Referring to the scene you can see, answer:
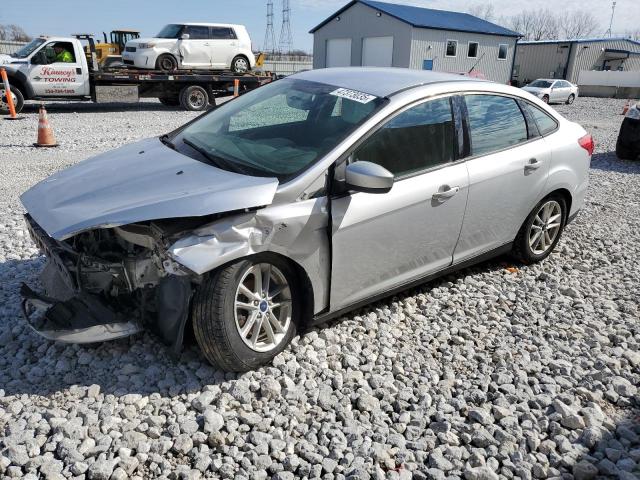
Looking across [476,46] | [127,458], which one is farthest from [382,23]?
[127,458]

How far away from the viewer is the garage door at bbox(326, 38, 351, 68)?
118 feet

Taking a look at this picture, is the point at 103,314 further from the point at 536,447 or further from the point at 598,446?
the point at 598,446

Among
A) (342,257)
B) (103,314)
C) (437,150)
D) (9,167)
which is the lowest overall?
(9,167)

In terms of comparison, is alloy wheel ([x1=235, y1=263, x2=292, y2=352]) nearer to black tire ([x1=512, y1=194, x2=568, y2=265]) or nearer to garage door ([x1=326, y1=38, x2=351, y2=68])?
black tire ([x1=512, y1=194, x2=568, y2=265])

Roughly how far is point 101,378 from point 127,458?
0.69 metres

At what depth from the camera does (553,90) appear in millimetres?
26500

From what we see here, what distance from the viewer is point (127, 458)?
242 centimetres

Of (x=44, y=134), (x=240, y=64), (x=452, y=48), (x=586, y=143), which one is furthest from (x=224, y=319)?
(x=452, y=48)

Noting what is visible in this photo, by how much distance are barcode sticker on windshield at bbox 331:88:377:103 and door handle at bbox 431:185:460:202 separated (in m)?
0.76

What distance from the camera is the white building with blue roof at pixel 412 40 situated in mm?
32344

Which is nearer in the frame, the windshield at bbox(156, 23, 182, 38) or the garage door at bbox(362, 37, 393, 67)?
the windshield at bbox(156, 23, 182, 38)

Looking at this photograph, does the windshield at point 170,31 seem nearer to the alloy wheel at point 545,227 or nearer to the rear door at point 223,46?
the rear door at point 223,46

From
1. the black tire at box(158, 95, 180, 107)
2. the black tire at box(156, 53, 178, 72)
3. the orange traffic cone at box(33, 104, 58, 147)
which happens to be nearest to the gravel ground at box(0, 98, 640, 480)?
the orange traffic cone at box(33, 104, 58, 147)

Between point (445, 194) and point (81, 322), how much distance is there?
7.82 ft
